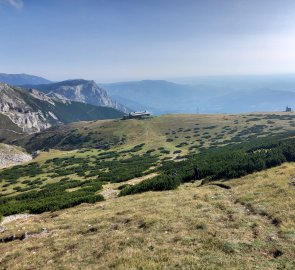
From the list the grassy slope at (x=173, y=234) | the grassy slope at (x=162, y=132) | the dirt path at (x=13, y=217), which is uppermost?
the grassy slope at (x=173, y=234)

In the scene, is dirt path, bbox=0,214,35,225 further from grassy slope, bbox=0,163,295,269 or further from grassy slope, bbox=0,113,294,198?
grassy slope, bbox=0,113,294,198

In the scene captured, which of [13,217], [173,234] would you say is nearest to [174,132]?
[13,217]

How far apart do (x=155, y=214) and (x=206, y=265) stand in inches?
366

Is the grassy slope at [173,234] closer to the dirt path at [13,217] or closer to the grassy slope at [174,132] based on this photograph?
the dirt path at [13,217]

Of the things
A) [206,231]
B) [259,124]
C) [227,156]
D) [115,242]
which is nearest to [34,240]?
[115,242]

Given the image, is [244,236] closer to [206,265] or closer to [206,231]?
[206,231]

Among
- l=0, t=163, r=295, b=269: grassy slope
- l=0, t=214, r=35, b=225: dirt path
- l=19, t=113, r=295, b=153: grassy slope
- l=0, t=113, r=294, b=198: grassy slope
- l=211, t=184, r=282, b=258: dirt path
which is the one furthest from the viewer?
l=19, t=113, r=295, b=153: grassy slope

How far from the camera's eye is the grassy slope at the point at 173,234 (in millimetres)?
16422

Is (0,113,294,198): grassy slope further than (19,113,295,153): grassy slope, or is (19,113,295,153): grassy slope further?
(19,113,295,153): grassy slope

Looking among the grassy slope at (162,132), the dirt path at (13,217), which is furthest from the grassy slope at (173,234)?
the grassy slope at (162,132)

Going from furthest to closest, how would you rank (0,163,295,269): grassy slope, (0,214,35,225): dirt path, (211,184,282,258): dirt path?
(0,214,35,225): dirt path < (211,184,282,258): dirt path < (0,163,295,269): grassy slope

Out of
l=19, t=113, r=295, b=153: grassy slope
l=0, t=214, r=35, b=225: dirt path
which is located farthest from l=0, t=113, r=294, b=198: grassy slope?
l=0, t=214, r=35, b=225: dirt path

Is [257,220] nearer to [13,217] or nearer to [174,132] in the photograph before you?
[13,217]

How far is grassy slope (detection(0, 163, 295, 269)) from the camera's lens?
16.4m
